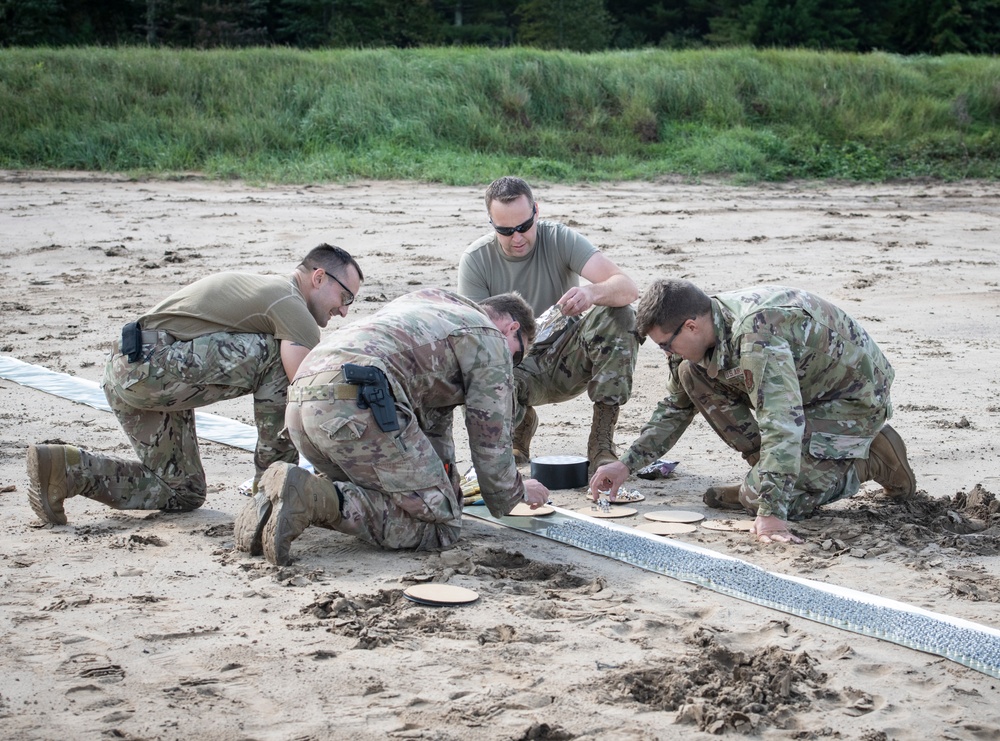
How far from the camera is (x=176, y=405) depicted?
5070 mm

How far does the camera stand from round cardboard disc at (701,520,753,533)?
504 centimetres

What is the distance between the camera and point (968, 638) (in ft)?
12.4

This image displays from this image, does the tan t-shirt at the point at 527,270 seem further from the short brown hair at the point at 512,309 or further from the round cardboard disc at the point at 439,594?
the round cardboard disc at the point at 439,594

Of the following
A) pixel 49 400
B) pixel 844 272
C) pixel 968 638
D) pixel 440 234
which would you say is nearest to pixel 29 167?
pixel 440 234

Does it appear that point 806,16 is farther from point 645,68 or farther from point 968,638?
point 968,638

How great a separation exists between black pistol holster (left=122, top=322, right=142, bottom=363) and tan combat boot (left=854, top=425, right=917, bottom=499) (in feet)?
10.3

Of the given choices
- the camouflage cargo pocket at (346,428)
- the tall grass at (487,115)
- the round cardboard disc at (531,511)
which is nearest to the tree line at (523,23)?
the tall grass at (487,115)

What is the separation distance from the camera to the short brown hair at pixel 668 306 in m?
4.77

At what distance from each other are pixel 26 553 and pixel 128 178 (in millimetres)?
11180

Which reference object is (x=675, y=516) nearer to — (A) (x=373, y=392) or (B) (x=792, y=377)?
(B) (x=792, y=377)

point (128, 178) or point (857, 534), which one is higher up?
point (128, 178)

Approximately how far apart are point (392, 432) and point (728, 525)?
1.60 metres

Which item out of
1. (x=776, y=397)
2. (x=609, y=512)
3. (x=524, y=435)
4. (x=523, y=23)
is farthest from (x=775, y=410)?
(x=523, y=23)

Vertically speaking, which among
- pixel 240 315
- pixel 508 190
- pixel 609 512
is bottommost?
pixel 609 512
